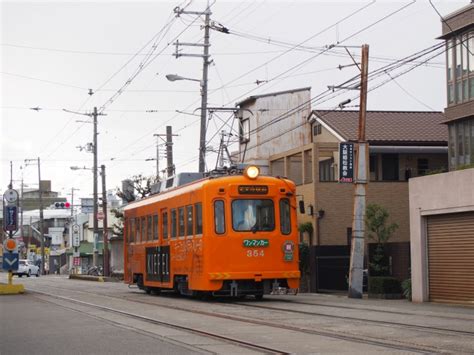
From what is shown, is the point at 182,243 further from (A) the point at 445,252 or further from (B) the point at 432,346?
(B) the point at 432,346

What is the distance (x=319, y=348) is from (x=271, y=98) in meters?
36.2

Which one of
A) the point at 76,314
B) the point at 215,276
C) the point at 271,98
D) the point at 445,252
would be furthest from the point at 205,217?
the point at 271,98

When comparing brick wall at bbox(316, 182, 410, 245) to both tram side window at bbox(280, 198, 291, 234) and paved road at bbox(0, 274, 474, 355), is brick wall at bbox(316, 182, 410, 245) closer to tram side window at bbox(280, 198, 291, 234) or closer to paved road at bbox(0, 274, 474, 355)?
tram side window at bbox(280, 198, 291, 234)

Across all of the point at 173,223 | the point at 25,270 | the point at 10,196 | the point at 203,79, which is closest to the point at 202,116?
the point at 203,79

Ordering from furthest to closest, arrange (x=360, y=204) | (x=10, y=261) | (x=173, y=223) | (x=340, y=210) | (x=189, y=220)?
(x=340, y=210) → (x=10, y=261) → (x=360, y=204) → (x=173, y=223) → (x=189, y=220)

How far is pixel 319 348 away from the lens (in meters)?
11.0

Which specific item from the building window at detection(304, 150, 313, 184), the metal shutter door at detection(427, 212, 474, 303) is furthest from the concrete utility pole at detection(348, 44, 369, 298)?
the building window at detection(304, 150, 313, 184)

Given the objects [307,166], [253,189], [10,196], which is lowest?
[253,189]

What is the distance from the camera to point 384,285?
24828 mm

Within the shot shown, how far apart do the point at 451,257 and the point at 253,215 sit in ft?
18.3

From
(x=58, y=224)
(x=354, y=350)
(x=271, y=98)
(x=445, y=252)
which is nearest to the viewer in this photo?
(x=354, y=350)

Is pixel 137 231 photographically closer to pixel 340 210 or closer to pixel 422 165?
pixel 340 210

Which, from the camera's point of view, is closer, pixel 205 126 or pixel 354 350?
pixel 354 350

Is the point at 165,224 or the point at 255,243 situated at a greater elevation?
the point at 165,224
